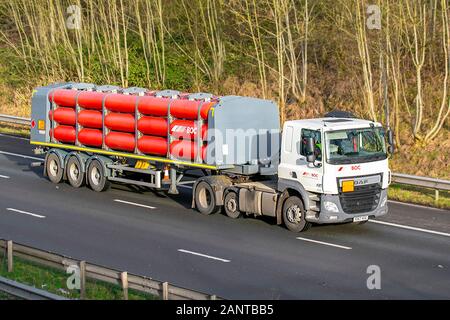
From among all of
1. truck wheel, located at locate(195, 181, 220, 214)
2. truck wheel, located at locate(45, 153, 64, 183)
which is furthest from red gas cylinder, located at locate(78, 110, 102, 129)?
truck wheel, located at locate(195, 181, 220, 214)

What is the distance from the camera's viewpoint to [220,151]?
861 inches

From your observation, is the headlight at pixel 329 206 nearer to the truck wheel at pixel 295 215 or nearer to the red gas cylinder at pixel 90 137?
the truck wheel at pixel 295 215

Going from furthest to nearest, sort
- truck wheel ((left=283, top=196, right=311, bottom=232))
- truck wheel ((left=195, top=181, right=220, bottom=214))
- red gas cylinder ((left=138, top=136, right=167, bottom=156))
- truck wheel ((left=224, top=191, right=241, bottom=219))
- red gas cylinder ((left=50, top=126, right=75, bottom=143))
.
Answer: red gas cylinder ((left=50, top=126, right=75, bottom=143)), red gas cylinder ((left=138, top=136, right=167, bottom=156)), truck wheel ((left=195, top=181, right=220, bottom=214)), truck wheel ((left=224, top=191, right=241, bottom=219)), truck wheel ((left=283, top=196, right=311, bottom=232))

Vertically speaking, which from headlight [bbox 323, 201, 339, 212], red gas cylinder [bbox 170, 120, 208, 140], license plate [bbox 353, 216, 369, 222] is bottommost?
license plate [bbox 353, 216, 369, 222]

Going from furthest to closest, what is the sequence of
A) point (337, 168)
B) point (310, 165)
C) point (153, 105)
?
point (153, 105) < point (310, 165) < point (337, 168)

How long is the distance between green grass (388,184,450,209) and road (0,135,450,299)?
57 cm

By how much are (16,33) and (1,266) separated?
3316 centimetres

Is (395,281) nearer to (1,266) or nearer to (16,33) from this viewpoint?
(1,266)

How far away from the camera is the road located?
16.2m

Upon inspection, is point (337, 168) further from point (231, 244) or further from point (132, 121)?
point (132, 121)

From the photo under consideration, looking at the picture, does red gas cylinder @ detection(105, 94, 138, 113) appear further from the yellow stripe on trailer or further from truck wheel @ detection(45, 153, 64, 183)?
truck wheel @ detection(45, 153, 64, 183)

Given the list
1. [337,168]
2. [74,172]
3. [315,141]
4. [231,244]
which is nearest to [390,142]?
[337,168]

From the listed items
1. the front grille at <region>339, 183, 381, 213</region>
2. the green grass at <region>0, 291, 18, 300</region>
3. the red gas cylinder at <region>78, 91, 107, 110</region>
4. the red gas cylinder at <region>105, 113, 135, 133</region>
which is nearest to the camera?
the green grass at <region>0, 291, 18, 300</region>

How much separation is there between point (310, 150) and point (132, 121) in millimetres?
6154
